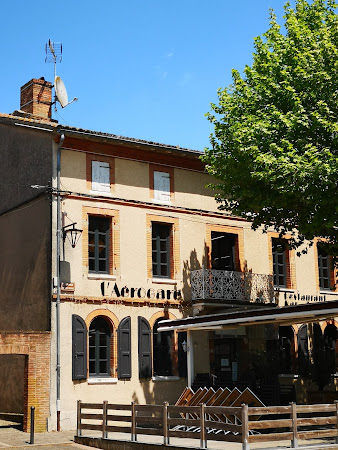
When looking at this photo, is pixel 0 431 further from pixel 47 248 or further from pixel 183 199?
pixel 183 199

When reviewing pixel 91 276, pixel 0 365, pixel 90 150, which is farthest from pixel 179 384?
pixel 90 150

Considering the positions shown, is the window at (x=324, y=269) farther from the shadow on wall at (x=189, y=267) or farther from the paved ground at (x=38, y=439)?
the paved ground at (x=38, y=439)

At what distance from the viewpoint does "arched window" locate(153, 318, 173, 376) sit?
22.4 m

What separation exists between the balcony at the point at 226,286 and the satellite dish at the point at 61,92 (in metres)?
7.12

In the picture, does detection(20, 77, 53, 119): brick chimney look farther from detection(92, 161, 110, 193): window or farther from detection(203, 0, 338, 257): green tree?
detection(203, 0, 338, 257): green tree

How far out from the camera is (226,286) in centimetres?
2345

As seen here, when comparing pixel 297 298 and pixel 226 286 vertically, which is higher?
pixel 226 286

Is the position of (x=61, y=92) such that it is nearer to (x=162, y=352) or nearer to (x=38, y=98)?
(x=38, y=98)

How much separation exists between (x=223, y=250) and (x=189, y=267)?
7.15ft

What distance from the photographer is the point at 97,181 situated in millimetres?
22109

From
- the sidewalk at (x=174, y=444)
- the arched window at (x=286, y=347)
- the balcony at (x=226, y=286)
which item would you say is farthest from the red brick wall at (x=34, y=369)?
the arched window at (x=286, y=347)

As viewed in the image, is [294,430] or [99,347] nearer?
[294,430]

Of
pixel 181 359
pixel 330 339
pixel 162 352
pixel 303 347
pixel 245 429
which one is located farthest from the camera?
pixel 330 339

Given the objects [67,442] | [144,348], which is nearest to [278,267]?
[144,348]
